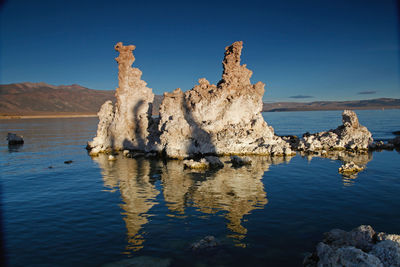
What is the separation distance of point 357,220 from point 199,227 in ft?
29.6

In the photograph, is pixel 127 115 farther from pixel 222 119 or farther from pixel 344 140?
pixel 344 140

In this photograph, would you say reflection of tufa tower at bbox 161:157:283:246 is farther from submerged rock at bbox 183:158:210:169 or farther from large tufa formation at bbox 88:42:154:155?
large tufa formation at bbox 88:42:154:155

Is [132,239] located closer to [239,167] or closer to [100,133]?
[239,167]

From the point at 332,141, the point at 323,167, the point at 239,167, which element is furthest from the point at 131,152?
the point at 332,141

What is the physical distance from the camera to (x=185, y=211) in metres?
16.8

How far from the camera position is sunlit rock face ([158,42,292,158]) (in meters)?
36.6

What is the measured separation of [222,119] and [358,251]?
3149cm

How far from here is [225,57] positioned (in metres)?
39.8

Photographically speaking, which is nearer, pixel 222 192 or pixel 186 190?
pixel 222 192

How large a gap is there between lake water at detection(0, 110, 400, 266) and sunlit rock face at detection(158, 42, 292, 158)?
7557 mm

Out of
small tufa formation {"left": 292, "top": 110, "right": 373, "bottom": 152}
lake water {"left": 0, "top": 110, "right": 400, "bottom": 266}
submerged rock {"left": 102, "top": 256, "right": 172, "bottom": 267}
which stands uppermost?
small tufa formation {"left": 292, "top": 110, "right": 373, "bottom": 152}

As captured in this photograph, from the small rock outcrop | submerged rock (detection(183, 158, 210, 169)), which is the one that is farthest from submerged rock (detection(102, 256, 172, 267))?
the small rock outcrop

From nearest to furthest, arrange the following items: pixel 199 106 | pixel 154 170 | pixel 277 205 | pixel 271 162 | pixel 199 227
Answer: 1. pixel 199 227
2. pixel 277 205
3. pixel 154 170
4. pixel 271 162
5. pixel 199 106

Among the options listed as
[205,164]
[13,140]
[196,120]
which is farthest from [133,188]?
[13,140]
